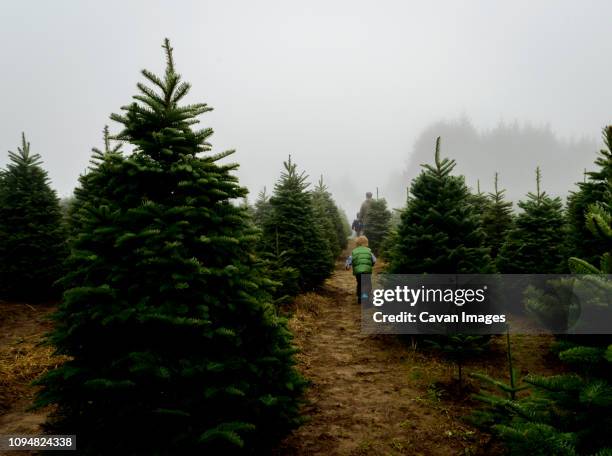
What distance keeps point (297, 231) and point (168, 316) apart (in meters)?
8.71

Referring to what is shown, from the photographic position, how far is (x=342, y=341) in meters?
8.68

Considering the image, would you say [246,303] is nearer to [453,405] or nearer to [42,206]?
[453,405]

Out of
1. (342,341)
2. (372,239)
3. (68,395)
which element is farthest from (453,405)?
(372,239)

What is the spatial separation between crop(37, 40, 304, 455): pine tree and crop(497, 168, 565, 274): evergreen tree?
855cm

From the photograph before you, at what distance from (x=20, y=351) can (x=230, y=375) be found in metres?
6.08

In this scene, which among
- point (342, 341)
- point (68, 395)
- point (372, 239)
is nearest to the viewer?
point (68, 395)

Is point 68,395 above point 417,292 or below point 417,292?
below

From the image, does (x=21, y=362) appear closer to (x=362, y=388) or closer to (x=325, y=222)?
(x=362, y=388)

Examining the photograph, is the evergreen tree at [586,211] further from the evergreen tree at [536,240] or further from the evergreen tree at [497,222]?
the evergreen tree at [497,222]

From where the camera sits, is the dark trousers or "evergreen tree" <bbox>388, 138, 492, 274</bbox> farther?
the dark trousers

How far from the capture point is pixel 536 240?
10180 millimetres

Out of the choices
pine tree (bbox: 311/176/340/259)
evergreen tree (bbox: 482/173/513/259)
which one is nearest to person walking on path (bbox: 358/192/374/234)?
pine tree (bbox: 311/176/340/259)

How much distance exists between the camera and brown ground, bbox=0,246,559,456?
459cm

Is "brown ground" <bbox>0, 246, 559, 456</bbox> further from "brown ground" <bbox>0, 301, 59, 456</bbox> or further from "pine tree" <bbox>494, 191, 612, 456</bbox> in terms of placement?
"pine tree" <bbox>494, 191, 612, 456</bbox>
